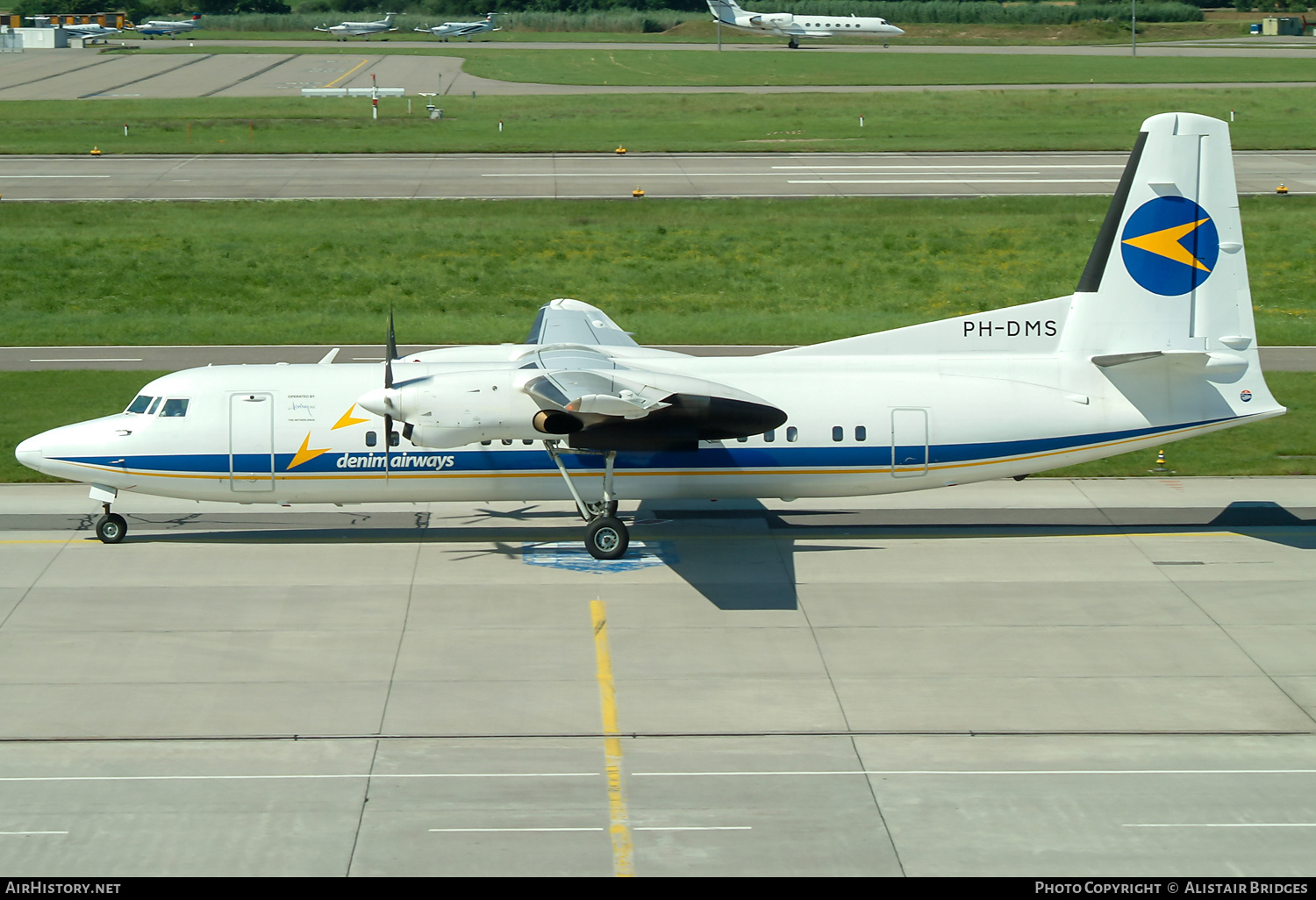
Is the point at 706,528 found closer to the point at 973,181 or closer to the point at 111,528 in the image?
the point at 111,528

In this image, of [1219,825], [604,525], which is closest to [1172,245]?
[604,525]

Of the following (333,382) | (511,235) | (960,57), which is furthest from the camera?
(960,57)

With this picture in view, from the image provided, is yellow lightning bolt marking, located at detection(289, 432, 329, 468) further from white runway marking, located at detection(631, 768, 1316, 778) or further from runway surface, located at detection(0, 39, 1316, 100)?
runway surface, located at detection(0, 39, 1316, 100)

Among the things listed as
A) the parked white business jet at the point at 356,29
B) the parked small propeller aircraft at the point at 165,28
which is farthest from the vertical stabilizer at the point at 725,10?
the parked small propeller aircraft at the point at 165,28

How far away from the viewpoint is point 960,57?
10675 centimetres

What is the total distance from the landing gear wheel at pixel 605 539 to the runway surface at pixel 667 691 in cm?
25

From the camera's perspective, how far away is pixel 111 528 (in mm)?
23219

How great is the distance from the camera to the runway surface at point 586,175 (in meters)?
55.0

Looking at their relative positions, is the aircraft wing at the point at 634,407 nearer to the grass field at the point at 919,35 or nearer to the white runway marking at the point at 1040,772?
the white runway marking at the point at 1040,772

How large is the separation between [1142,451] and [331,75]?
84.9 metres

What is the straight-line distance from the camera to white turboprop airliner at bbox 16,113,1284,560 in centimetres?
2250
